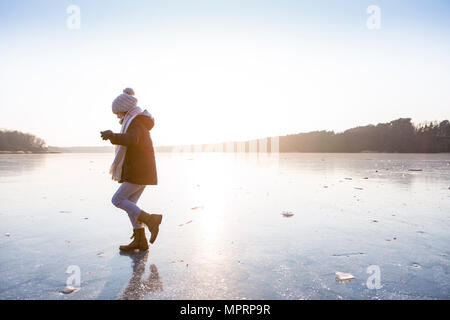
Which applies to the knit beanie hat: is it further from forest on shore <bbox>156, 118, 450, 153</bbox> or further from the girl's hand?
forest on shore <bbox>156, 118, 450, 153</bbox>

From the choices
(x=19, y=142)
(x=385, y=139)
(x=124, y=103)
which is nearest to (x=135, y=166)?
(x=124, y=103)

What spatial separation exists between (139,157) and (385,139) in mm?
93257

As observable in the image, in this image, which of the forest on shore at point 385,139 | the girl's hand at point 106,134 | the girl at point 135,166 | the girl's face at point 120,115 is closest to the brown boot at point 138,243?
the girl at point 135,166

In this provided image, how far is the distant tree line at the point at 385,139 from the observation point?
7744cm

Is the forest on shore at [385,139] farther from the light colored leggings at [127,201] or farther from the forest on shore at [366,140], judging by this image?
the light colored leggings at [127,201]

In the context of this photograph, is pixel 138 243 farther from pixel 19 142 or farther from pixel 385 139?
pixel 19 142

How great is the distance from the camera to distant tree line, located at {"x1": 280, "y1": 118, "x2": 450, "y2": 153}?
77.4m

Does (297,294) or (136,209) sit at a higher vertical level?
(136,209)

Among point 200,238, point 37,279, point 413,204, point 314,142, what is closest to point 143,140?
point 200,238

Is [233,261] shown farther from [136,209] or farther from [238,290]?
[136,209]

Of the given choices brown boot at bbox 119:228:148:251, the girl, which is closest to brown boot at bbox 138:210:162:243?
the girl
